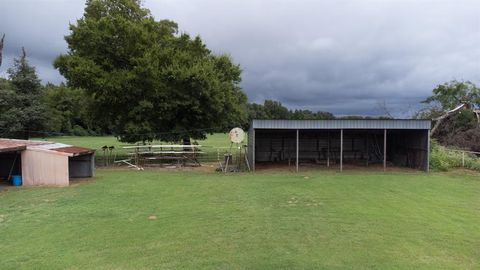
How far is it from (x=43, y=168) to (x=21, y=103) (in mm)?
18436

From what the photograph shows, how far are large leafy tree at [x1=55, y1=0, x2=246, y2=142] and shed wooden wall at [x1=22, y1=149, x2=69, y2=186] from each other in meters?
7.93

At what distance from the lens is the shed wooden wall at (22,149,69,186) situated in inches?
619

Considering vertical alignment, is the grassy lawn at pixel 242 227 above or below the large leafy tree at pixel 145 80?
below

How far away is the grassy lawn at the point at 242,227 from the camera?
6449 mm

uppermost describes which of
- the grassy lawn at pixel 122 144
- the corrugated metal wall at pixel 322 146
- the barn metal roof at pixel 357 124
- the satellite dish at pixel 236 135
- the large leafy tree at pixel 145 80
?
the large leafy tree at pixel 145 80

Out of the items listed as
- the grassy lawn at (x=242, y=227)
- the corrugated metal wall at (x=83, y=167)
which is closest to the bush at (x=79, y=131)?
the corrugated metal wall at (x=83, y=167)

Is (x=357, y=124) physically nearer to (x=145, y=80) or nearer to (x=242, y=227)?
(x=145, y=80)

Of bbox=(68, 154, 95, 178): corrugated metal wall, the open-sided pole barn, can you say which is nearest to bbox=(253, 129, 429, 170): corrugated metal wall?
the open-sided pole barn

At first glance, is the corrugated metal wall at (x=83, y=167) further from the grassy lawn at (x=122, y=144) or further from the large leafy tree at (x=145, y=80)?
the grassy lawn at (x=122, y=144)

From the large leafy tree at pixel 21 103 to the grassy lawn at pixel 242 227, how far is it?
18123 millimetres

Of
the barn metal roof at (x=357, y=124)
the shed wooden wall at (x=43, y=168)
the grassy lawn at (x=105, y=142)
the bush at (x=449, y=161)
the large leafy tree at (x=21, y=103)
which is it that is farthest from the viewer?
the grassy lawn at (x=105, y=142)

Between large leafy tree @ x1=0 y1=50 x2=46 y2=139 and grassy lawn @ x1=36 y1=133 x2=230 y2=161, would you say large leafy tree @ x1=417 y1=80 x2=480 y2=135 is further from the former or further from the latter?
large leafy tree @ x1=0 y1=50 x2=46 y2=139

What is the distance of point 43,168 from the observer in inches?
623

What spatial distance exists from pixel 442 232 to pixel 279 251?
386cm
